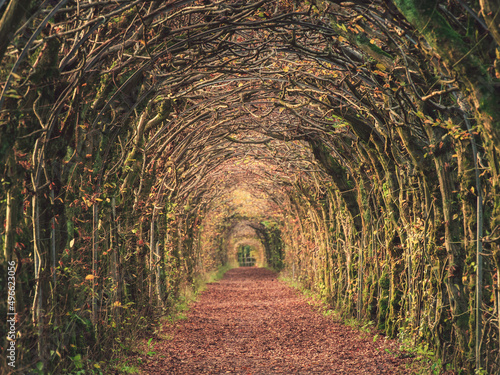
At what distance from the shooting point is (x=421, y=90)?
5.35 meters

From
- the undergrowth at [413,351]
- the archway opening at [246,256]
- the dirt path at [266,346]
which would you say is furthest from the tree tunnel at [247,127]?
the archway opening at [246,256]

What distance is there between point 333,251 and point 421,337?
5637mm

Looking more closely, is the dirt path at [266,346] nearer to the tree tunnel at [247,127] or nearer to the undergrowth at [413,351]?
the undergrowth at [413,351]

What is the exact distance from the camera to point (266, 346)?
8.28 meters

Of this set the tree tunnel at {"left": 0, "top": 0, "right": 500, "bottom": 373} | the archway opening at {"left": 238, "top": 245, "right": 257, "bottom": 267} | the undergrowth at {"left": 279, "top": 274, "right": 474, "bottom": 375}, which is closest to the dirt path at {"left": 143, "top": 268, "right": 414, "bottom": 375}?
the undergrowth at {"left": 279, "top": 274, "right": 474, "bottom": 375}

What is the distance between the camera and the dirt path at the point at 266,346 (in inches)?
256

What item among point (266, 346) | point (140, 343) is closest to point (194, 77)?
point (140, 343)

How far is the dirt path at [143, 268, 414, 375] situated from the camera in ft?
21.4

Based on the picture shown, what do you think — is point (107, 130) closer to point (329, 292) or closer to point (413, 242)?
point (413, 242)

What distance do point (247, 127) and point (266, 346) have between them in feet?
12.4

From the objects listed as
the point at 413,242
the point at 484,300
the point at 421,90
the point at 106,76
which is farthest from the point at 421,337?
the point at 106,76

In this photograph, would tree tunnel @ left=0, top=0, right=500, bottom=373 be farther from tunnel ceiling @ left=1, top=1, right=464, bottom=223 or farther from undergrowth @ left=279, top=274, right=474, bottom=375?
undergrowth @ left=279, top=274, right=474, bottom=375

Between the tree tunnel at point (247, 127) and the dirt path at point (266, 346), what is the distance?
0.56 metres

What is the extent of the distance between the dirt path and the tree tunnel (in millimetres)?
556
